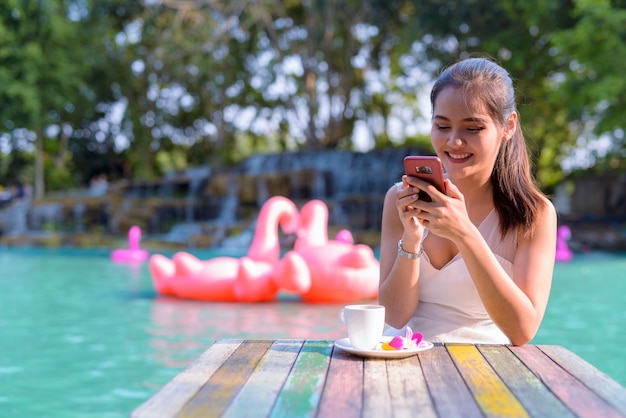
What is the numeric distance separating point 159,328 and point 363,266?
2078 mm

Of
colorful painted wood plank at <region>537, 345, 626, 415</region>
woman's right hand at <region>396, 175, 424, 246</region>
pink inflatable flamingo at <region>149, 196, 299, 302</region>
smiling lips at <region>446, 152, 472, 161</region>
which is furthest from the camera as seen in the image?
pink inflatable flamingo at <region>149, 196, 299, 302</region>

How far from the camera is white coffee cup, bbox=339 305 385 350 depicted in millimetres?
1898

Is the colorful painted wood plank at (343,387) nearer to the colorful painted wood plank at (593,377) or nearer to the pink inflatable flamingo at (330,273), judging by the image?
the colorful painted wood plank at (593,377)

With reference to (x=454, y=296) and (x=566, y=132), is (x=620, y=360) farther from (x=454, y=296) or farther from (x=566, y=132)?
(x=566, y=132)

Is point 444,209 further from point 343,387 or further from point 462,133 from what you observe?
point 343,387

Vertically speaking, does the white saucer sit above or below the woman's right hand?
below

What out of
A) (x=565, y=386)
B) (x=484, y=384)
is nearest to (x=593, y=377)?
(x=565, y=386)

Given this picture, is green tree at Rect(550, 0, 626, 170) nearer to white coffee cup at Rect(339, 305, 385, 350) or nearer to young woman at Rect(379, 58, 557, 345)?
young woman at Rect(379, 58, 557, 345)

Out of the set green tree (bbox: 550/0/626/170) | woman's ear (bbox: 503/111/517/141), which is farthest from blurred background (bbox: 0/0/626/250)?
woman's ear (bbox: 503/111/517/141)

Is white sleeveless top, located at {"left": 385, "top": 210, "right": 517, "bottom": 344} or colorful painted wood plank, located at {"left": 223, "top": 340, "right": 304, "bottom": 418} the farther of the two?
white sleeveless top, located at {"left": 385, "top": 210, "right": 517, "bottom": 344}

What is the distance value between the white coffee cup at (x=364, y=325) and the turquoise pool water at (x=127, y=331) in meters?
2.44

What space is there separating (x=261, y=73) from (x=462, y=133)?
25.1m

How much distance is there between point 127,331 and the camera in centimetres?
630

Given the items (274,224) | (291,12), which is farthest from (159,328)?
(291,12)
